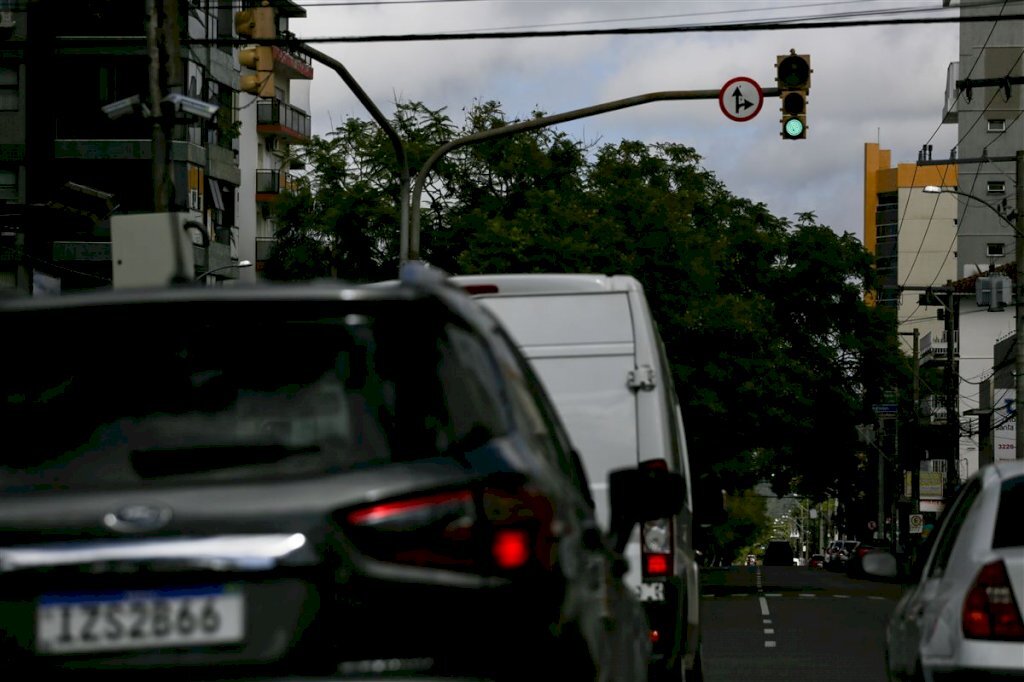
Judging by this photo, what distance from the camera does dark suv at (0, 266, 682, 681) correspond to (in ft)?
14.8

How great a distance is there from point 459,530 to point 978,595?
371 centimetres

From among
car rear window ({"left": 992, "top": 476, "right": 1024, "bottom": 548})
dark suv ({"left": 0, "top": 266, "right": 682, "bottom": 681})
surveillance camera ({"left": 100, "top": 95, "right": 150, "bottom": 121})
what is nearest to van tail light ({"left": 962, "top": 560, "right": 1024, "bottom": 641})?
car rear window ({"left": 992, "top": 476, "right": 1024, "bottom": 548})

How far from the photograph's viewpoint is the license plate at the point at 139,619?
4.48 m

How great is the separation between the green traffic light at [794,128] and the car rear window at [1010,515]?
1503cm

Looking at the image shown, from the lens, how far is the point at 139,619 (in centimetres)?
448

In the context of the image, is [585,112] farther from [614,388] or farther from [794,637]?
[614,388]

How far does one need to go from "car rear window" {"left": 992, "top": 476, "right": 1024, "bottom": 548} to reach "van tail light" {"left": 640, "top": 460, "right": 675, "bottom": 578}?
2.85 m

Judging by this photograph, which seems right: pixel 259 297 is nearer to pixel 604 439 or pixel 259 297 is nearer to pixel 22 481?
pixel 22 481

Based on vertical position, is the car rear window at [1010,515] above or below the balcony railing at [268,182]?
below

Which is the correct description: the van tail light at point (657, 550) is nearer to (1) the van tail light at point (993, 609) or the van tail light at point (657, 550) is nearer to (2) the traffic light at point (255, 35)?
(1) the van tail light at point (993, 609)

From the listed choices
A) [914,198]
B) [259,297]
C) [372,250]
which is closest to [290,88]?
[372,250]


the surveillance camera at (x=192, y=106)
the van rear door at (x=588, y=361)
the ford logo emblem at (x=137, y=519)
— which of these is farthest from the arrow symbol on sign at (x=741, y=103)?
the ford logo emblem at (x=137, y=519)

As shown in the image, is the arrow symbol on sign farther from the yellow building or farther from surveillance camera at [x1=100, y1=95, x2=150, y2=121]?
the yellow building

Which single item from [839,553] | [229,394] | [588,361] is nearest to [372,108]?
[588,361]
